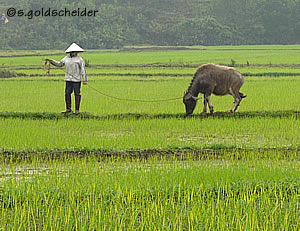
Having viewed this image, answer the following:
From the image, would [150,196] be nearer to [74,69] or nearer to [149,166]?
[149,166]

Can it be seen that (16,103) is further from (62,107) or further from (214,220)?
(214,220)

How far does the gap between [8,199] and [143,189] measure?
39.8 inches

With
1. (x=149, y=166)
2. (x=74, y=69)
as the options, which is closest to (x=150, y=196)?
(x=149, y=166)

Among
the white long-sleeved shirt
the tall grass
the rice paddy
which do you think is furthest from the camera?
the white long-sleeved shirt

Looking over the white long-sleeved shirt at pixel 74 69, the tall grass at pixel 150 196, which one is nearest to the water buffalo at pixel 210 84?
the white long-sleeved shirt at pixel 74 69

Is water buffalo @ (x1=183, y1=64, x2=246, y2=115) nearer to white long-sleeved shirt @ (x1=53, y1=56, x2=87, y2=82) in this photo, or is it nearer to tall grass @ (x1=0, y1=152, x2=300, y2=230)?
white long-sleeved shirt @ (x1=53, y1=56, x2=87, y2=82)

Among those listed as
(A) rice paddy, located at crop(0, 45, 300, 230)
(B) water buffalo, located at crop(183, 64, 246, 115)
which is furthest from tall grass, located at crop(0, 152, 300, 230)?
(B) water buffalo, located at crop(183, 64, 246, 115)

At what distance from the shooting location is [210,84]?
7.93 meters

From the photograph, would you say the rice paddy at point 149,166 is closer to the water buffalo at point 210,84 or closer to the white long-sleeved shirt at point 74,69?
the water buffalo at point 210,84

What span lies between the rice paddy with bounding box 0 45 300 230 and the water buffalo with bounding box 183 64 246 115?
0.83 ft

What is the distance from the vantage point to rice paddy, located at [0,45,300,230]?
359 cm

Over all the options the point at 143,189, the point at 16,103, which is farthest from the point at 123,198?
the point at 16,103

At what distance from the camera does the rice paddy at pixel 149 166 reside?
3.59 meters

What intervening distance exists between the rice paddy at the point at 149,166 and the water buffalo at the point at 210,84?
252mm
